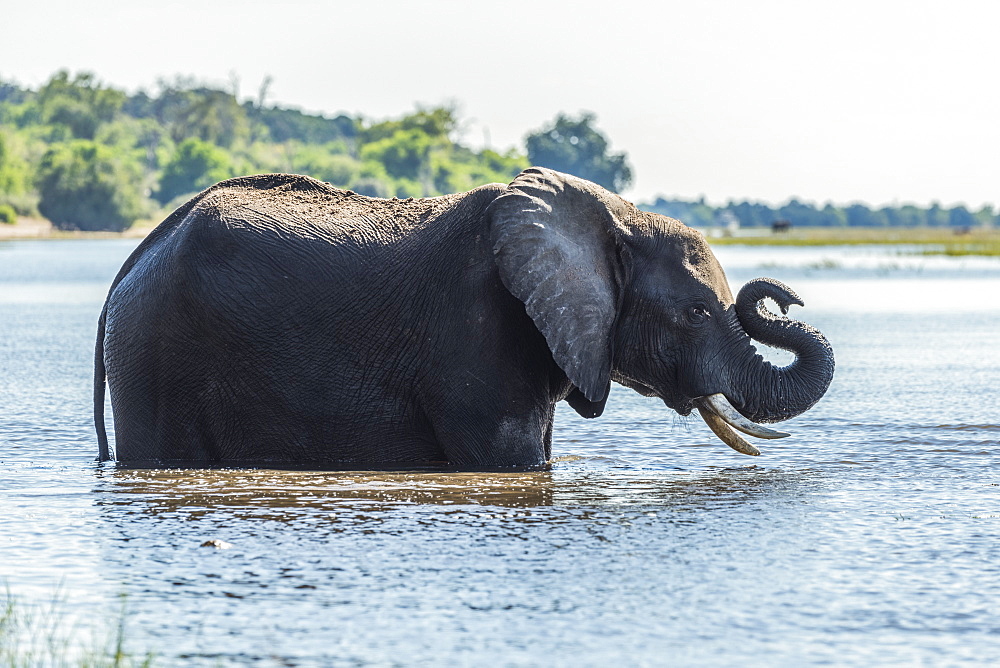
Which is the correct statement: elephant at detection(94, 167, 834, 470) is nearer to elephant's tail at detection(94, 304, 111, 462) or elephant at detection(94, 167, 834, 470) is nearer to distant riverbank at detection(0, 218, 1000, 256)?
elephant's tail at detection(94, 304, 111, 462)

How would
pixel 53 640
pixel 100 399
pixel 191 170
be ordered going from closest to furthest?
1. pixel 53 640
2. pixel 100 399
3. pixel 191 170

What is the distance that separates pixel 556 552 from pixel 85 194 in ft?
404

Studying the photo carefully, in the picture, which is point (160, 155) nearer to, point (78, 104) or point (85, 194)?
point (78, 104)

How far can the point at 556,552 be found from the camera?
23.5 feet

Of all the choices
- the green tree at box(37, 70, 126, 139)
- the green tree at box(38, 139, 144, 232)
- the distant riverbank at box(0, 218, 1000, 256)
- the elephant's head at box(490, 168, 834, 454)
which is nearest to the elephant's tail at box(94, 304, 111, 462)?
the elephant's head at box(490, 168, 834, 454)

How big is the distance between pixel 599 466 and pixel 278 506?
8.09 ft

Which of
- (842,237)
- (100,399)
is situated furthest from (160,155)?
(100,399)

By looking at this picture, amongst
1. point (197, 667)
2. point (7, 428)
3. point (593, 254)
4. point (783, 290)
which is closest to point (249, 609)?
point (197, 667)

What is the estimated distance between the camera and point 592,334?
8.79 meters

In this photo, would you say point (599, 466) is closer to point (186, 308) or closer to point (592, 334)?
point (592, 334)

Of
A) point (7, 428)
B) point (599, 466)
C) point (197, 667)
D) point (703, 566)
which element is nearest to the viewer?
point (197, 667)

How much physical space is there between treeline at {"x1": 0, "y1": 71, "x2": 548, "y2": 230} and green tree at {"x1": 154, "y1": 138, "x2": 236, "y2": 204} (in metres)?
0.09

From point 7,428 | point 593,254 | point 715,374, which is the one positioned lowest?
point 7,428

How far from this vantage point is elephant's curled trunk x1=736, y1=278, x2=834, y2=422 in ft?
29.7
